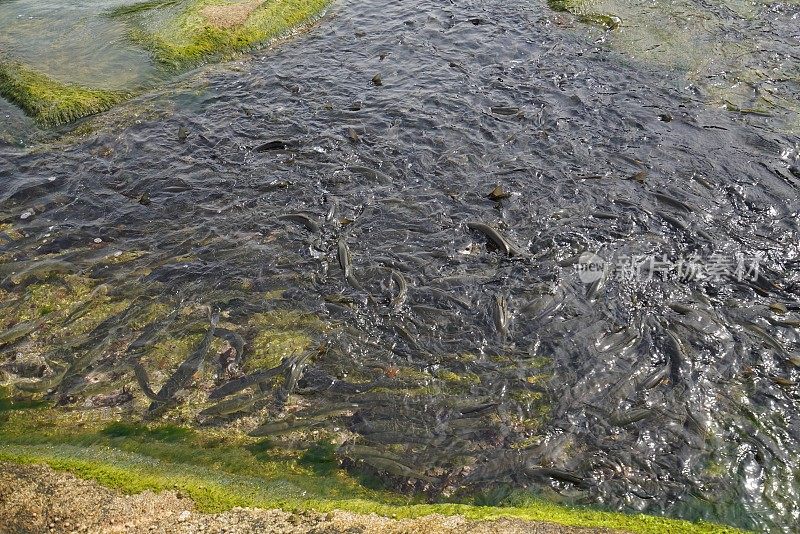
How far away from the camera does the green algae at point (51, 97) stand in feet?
50.8

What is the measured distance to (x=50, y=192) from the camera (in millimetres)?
13070

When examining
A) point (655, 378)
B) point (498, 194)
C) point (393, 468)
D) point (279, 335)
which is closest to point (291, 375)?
point (279, 335)

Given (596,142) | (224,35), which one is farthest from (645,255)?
(224,35)

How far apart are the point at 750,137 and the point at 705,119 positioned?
114 centimetres

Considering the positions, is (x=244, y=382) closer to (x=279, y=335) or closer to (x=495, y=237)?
(x=279, y=335)

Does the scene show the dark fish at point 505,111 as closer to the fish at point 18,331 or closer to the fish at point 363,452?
the fish at point 363,452

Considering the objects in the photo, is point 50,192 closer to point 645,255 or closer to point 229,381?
point 229,381

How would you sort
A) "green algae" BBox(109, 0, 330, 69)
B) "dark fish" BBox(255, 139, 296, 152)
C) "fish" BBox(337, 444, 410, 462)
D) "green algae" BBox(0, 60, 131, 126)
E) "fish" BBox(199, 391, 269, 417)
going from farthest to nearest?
"green algae" BBox(109, 0, 330, 69)
"green algae" BBox(0, 60, 131, 126)
"dark fish" BBox(255, 139, 296, 152)
"fish" BBox(199, 391, 269, 417)
"fish" BBox(337, 444, 410, 462)

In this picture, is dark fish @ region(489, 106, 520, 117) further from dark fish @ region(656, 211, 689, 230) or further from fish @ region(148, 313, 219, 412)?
fish @ region(148, 313, 219, 412)

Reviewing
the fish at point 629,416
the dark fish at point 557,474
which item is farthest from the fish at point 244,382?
the fish at point 629,416

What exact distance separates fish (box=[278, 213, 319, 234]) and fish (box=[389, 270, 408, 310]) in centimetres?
214

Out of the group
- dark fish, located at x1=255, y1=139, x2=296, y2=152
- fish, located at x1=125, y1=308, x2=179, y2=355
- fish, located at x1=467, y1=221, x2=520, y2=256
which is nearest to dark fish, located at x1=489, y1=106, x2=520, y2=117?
fish, located at x1=467, y1=221, x2=520, y2=256

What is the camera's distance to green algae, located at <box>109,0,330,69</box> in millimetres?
18219

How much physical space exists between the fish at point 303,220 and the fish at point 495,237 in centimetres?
Result: 305
